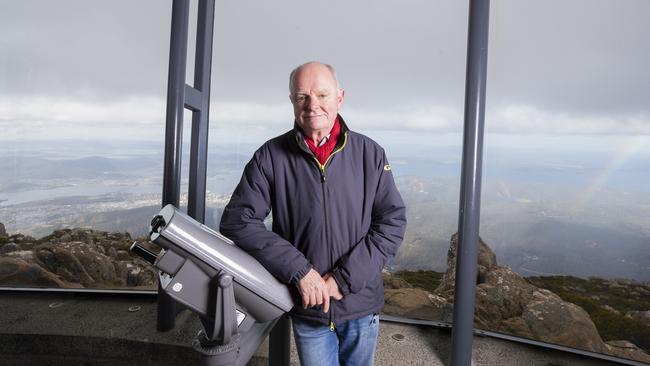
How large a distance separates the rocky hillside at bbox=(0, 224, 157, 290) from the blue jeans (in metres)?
1.99

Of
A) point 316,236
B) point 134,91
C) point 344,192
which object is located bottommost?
point 316,236

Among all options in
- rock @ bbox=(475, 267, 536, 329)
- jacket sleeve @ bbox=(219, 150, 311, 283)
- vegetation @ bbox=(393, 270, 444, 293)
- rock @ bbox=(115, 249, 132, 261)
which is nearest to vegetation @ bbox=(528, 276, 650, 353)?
rock @ bbox=(475, 267, 536, 329)

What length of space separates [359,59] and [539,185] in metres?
1.22

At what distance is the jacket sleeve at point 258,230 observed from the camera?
39.1 inches

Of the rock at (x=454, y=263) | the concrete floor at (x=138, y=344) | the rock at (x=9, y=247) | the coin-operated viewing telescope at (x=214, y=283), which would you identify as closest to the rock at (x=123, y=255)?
the concrete floor at (x=138, y=344)

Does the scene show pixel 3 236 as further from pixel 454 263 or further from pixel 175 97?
pixel 454 263

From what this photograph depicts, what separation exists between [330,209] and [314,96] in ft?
1.04

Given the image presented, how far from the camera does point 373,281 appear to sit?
1166 mm

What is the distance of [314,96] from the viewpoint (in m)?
1.04

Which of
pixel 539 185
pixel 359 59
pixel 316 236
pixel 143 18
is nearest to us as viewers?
pixel 316 236

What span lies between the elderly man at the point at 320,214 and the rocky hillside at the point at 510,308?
47.8 inches

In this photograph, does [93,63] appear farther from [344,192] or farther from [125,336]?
[344,192]

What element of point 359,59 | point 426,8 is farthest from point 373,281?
point 426,8

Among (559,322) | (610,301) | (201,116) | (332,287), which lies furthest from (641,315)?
(201,116)
